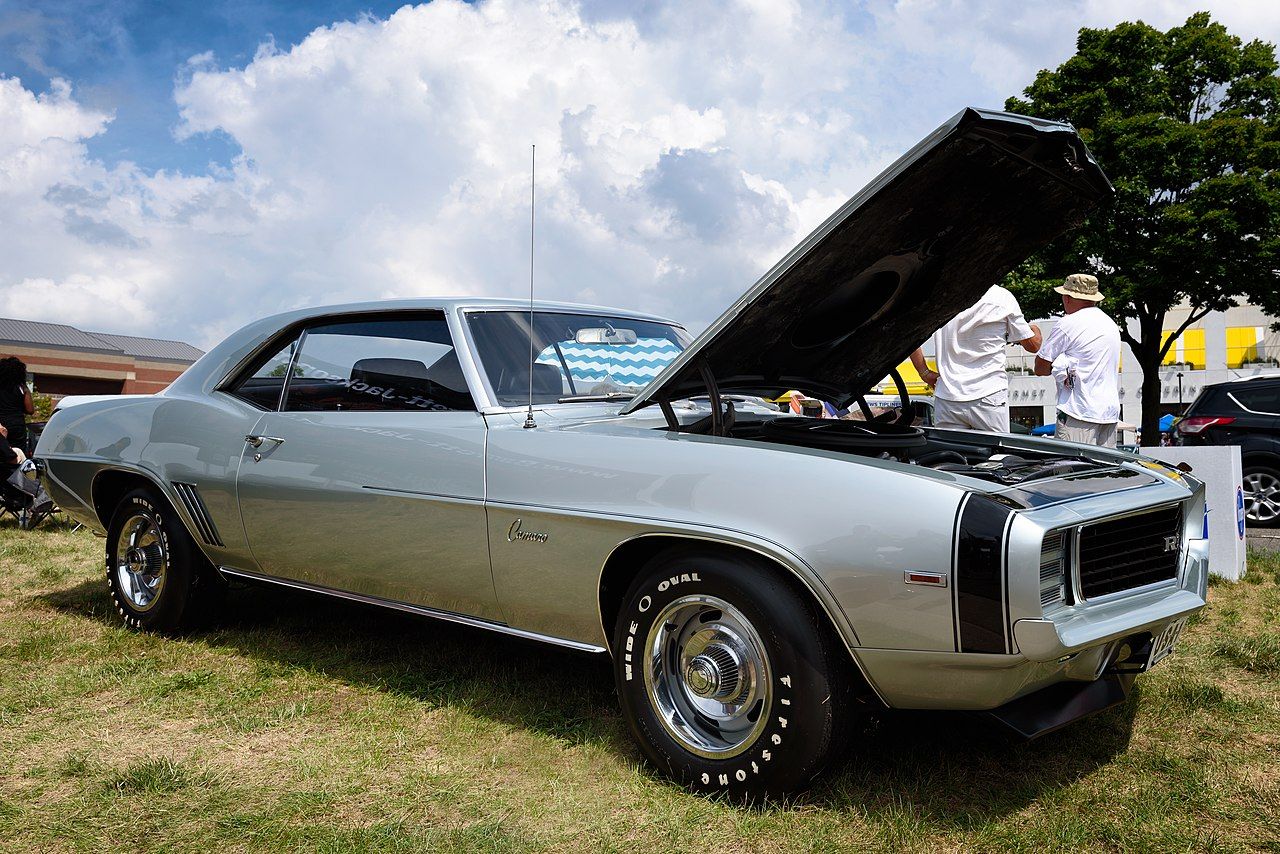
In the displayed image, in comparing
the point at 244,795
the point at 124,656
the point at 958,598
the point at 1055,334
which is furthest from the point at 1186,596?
the point at 124,656

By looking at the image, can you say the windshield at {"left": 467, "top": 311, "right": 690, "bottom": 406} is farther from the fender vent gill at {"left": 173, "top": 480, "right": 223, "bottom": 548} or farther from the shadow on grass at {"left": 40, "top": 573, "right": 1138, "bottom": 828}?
the fender vent gill at {"left": 173, "top": 480, "right": 223, "bottom": 548}

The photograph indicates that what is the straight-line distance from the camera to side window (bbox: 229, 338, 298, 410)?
4.25 meters

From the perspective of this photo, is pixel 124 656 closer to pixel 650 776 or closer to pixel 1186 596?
pixel 650 776

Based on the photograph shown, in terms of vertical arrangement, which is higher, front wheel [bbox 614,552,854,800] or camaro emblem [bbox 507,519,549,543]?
camaro emblem [bbox 507,519,549,543]

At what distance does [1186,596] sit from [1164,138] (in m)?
20.6

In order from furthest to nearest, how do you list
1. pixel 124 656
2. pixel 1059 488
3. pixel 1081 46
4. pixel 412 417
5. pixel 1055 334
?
1. pixel 1081 46
2. pixel 1055 334
3. pixel 124 656
4. pixel 412 417
5. pixel 1059 488

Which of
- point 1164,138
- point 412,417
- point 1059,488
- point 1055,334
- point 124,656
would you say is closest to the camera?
point 1059,488

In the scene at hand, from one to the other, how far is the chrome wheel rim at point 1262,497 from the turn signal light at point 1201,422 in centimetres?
57

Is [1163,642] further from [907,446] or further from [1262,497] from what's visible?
[1262,497]

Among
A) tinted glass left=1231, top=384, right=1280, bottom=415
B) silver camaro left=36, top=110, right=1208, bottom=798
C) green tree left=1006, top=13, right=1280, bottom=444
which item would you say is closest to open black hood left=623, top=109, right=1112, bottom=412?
silver camaro left=36, top=110, right=1208, bottom=798

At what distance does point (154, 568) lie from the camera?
472cm

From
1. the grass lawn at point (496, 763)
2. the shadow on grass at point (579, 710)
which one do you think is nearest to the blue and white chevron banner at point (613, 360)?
the shadow on grass at point (579, 710)

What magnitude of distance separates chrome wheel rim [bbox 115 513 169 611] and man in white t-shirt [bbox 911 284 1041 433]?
3.96 metres

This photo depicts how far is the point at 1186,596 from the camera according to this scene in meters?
2.84
